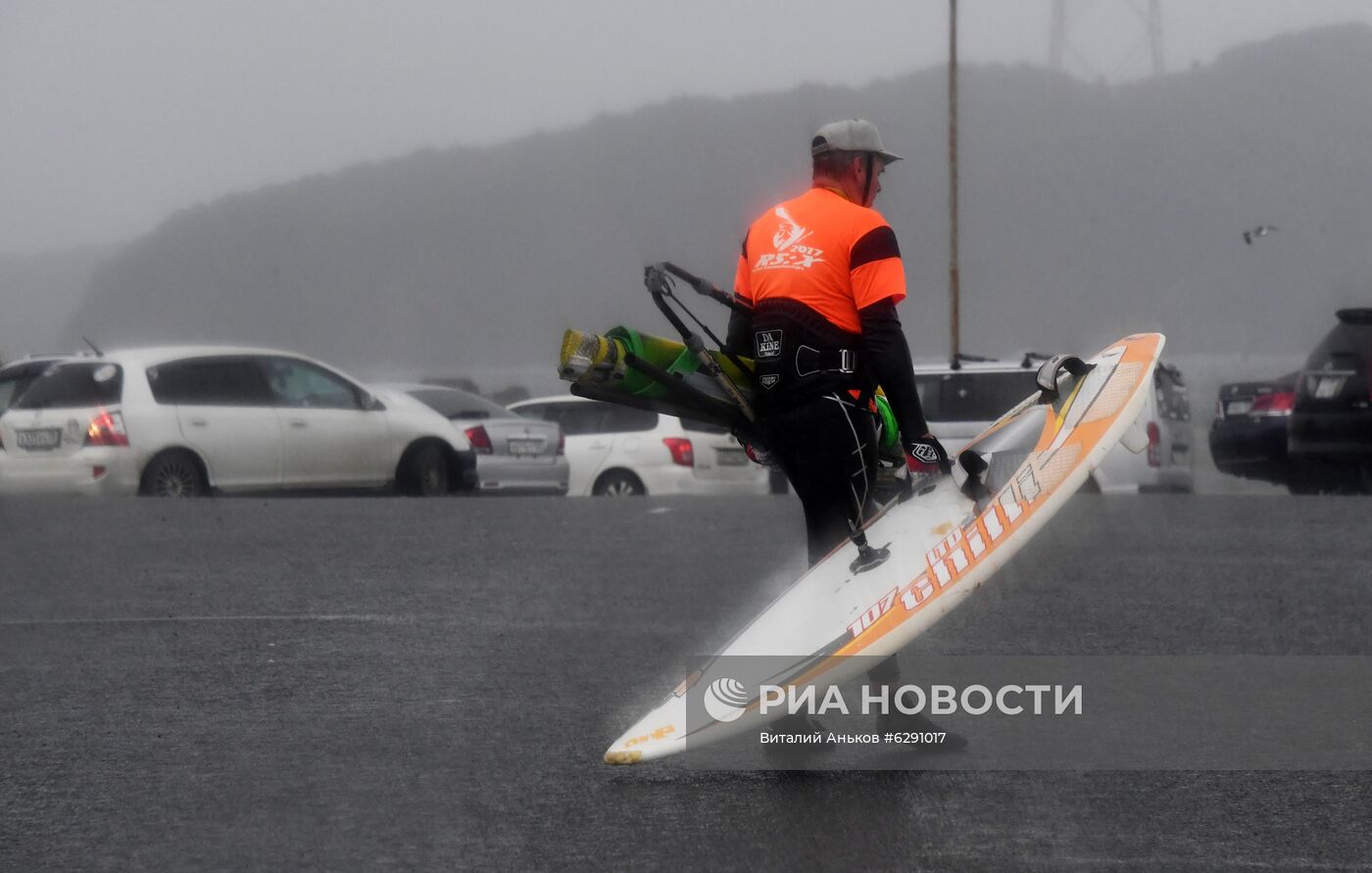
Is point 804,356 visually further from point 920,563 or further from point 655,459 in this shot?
point 655,459

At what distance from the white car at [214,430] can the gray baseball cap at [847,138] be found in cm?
1078

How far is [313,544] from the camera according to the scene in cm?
1134

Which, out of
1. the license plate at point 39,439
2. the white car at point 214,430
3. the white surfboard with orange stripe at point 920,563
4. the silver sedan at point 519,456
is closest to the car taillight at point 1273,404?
the silver sedan at point 519,456

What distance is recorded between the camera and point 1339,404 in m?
16.2

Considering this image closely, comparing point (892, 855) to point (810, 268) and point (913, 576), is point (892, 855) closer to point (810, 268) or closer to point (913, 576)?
point (913, 576)

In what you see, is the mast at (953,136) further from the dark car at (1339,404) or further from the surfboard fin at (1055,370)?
the surfboard fin at (1055,370)

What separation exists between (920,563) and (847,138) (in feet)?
4.23

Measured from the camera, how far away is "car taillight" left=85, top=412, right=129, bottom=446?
15070 millimetres

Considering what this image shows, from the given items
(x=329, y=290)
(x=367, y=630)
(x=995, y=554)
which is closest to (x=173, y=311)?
(x=329, y=290)

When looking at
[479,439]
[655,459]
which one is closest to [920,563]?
[655,459]

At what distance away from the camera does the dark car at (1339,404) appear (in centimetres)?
1616

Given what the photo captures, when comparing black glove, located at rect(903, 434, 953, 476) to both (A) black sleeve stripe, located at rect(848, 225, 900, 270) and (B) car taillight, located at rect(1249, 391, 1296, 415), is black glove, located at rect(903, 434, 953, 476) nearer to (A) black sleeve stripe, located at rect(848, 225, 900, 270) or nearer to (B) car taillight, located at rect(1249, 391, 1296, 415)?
(A) black sleeve stripe, located at rect(848, 225, 900, 270)

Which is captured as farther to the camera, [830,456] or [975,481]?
[975,481]

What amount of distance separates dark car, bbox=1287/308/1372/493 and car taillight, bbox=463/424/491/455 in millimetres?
7642
